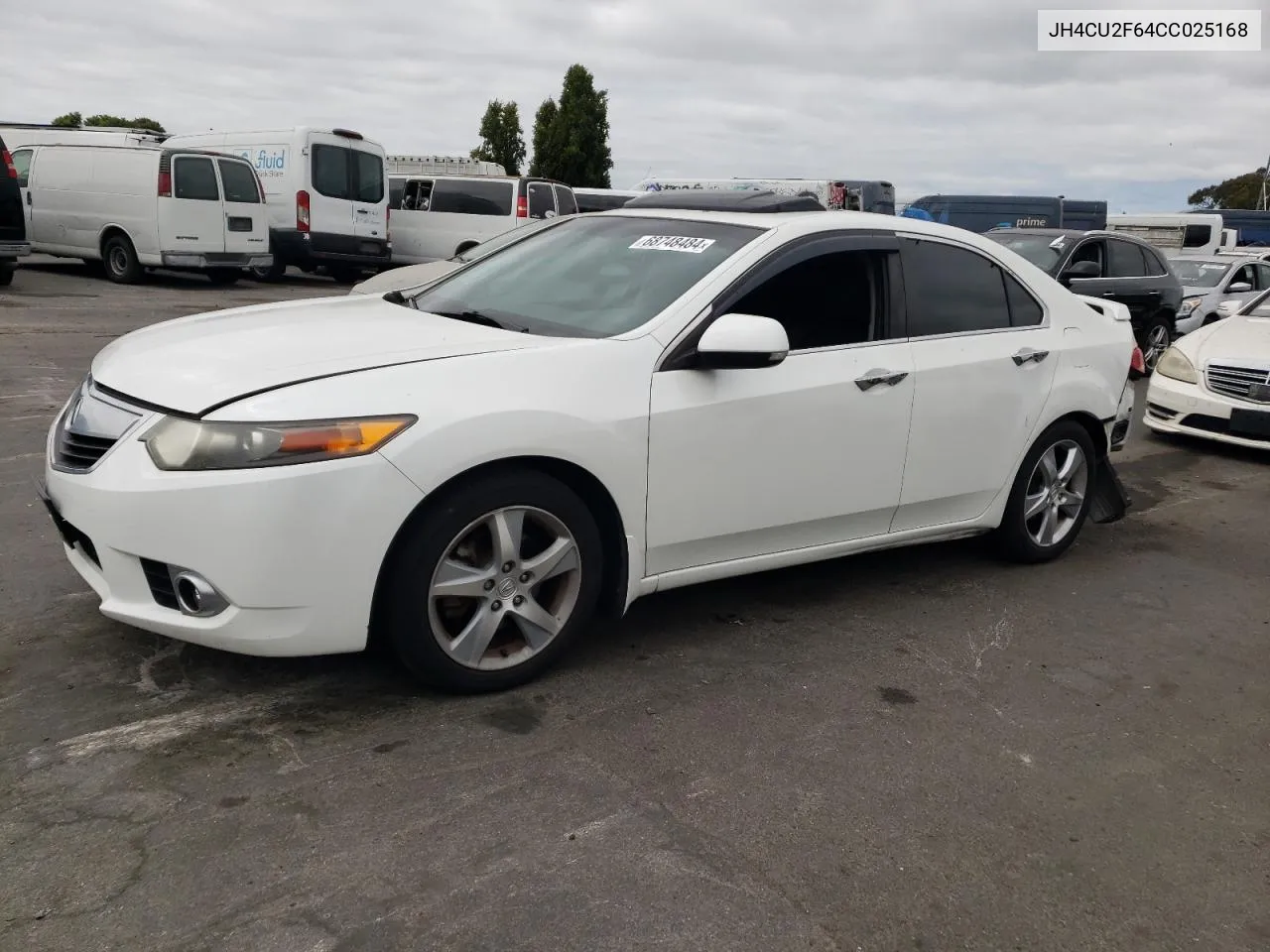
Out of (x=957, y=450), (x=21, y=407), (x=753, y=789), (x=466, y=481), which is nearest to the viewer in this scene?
(x=753, y=789)

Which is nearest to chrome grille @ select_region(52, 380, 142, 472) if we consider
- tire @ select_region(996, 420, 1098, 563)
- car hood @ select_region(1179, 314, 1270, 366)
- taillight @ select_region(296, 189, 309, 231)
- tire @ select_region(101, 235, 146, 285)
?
tire @ select_region(996, 420, 1098, 563)

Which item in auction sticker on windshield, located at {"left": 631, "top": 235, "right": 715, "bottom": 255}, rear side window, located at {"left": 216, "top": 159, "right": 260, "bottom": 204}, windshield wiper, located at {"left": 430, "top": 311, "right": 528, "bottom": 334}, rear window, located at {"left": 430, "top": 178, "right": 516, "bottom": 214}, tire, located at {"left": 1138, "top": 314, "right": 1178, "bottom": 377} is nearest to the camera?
windshield wiper, located at {"left": 430, "top": 311, "right": 528, "bottom": 334}

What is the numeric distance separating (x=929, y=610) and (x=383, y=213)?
1561cm

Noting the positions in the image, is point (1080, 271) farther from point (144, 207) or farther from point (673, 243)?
point (144, 207)

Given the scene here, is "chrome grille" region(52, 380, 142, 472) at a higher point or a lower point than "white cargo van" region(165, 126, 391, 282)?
lower

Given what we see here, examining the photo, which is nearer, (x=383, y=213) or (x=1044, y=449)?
(x=1044, y=449)

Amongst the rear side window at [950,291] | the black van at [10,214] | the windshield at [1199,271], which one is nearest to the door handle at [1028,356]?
the rear side window at [950,291]

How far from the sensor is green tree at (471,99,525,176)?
154 ft

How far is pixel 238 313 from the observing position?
13.6 feet

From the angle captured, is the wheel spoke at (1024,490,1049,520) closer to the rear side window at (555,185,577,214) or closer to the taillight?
the taillight

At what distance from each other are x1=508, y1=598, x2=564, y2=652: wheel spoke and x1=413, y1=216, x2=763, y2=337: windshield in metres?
0.92

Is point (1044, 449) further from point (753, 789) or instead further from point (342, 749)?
point (342, 749)

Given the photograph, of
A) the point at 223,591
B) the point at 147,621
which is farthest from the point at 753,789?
the point at 147,621

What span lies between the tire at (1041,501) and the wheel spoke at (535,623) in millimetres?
2403
